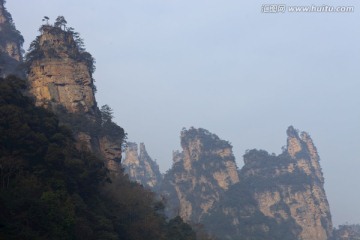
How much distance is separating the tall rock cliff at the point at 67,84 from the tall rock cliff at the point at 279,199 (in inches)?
1718

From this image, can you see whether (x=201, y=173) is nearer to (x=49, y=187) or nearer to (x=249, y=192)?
(x=249, y=192)

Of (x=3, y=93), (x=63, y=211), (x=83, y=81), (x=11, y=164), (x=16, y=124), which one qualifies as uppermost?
(x=83, y=81)

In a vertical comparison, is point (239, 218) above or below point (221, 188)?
below

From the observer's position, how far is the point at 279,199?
96.7 m

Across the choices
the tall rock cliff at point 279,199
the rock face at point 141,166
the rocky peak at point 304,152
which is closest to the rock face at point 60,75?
the tall rock cliff at point 279,199

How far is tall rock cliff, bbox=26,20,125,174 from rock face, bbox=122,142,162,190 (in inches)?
2692

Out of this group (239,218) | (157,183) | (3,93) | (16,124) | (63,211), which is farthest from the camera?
(157,183)

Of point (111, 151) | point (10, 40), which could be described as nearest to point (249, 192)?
point (10, 40)

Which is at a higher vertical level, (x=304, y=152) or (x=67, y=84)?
(x=304, y=152)

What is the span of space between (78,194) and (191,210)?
214 ft

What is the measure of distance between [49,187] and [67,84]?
2035cm

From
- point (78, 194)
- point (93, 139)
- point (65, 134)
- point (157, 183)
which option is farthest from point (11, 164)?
point (157, 183)

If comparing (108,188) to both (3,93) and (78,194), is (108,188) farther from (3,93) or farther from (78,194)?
(3,93)

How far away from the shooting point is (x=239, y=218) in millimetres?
90125
